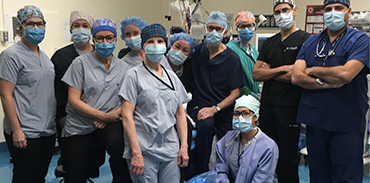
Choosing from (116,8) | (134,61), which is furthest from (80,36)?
(116,8)

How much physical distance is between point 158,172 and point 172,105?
1.37 feet

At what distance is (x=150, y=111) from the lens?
183 centimetres

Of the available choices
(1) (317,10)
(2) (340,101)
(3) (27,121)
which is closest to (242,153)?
(2) (340,101)

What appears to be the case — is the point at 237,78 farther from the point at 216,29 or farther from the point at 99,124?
the point at 99,124

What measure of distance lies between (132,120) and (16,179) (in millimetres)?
944

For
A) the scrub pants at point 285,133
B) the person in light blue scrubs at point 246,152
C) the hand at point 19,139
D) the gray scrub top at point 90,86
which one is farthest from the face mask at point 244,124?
the hand at point 19,139

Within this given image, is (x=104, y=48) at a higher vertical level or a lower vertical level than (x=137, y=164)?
higher

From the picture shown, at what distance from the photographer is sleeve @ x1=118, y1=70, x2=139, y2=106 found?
1.80 metres

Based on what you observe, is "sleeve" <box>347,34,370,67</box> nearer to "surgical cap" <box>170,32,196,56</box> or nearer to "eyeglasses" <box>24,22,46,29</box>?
"surgical cap" <box>170,32,196,56</box>

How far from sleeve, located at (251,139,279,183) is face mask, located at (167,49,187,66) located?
1014 millimetres

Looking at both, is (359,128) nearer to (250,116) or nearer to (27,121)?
(250,116)

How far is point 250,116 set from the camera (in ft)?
6.80

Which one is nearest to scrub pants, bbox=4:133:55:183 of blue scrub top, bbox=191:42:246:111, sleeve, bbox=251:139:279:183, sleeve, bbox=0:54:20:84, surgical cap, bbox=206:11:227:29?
sleeve, bbox=0:54:20:84

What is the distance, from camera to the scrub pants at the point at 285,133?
7.45 feet
